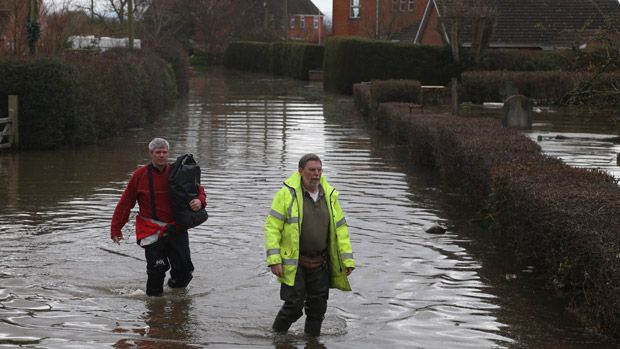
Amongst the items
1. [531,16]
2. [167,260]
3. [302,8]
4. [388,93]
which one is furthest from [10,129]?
[302,8]

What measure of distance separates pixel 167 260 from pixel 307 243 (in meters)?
2.20

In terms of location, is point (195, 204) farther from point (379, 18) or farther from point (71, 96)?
point (379, 18)

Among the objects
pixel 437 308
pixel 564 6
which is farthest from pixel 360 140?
pixel 564 6

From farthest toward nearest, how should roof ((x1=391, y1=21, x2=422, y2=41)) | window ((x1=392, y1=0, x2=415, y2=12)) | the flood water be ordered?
1. window ((x1=392, y1=0, x2=415, y2=12))
2. roof ((x1=391, y1=21, x2=422, y2=41))
3. the flood water

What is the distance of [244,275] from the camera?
10.9 metres

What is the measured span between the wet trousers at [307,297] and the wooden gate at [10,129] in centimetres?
1444

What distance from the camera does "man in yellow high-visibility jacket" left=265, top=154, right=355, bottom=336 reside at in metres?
7.94

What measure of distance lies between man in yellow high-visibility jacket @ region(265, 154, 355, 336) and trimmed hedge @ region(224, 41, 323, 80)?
57.4 meters

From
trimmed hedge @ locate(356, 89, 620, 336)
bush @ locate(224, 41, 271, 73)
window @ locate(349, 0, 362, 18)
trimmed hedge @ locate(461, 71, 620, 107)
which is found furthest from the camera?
bush @ locate(224, 41, 271, 73)

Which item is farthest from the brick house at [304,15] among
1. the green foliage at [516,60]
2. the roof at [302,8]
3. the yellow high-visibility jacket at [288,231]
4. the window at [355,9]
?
the yellow high-visibility jacket at [288,231]

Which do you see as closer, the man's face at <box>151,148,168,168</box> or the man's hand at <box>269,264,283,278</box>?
the man's hand at <box>269,264,283,278</box>

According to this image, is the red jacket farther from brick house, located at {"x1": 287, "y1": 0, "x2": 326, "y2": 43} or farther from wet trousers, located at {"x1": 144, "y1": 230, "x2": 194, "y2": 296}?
brick house, located at {"x1": 287, "y1": 0, "x2": 326, "y2": 43}

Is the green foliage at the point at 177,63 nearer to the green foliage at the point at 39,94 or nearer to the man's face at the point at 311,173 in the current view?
the green foliage at the point at 39,94

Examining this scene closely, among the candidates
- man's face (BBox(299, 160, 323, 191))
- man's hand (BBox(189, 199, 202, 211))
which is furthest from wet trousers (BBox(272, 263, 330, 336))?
man's hand (BBox(189, 199, 202, 211))
